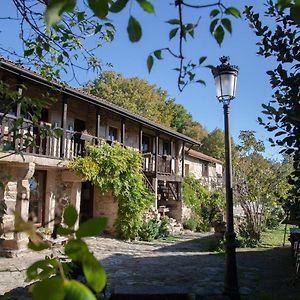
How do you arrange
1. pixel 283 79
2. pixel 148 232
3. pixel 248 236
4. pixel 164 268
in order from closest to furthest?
pixel 283 79
pixel 164 268
pixel 248 236
pixel 148 232

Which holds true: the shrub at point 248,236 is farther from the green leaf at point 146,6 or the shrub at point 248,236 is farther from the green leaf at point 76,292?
the green leaf at point 76,292

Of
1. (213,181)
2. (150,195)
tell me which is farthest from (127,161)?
(213,181)

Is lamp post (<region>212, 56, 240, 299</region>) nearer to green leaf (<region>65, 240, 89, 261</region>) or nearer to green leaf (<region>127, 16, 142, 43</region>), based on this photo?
green leaf (<region>127, 16, 142, 43</region>)

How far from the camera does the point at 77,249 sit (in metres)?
0.74

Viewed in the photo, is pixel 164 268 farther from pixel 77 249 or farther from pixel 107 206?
pixel 77 249

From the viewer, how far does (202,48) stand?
2.06 m

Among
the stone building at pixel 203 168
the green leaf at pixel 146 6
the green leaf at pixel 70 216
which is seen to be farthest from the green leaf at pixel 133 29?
the stone building at pixel 203 168

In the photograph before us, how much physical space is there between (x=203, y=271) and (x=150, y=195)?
6.80 m

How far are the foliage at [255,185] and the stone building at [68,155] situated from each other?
3.88 m

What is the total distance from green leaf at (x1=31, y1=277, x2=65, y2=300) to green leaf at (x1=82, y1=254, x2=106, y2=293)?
0.18 ft

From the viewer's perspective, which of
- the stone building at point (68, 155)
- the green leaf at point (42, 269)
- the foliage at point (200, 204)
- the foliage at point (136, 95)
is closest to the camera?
the green leaf at point (42, 269)

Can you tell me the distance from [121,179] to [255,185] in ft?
18.4

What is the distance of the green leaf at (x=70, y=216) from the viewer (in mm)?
773

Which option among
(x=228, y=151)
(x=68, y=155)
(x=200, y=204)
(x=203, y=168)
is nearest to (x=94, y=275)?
(x=228, y=151)
